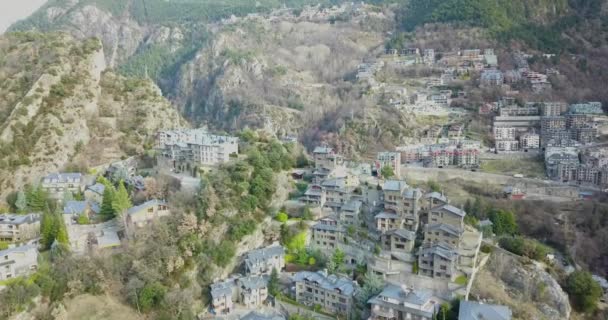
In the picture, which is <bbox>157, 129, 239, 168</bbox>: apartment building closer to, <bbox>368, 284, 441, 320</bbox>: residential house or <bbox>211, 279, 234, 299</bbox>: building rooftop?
<bbox>211, 279, 234, 299</bbox>: building rooftop

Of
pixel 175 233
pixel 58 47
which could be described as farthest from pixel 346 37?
pixel 175 233

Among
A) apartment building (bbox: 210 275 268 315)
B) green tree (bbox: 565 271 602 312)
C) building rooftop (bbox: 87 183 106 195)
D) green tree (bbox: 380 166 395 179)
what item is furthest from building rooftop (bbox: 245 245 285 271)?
green tree (bbox: 565 271 602 312)

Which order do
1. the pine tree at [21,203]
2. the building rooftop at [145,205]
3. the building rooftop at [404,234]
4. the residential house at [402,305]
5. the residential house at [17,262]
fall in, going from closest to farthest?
the residential house at [402,305]
the residential house at [17,262]
the building rooftop at [404,234]
the building rooftop at [145,205]
the pine tree at [21,203]

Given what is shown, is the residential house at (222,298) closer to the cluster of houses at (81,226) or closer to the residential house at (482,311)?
the cluster of houses at (81,226)

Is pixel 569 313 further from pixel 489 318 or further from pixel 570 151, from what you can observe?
pixel 570 151

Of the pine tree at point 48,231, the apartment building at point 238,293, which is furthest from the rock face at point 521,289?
the pine tree at point 48,231
